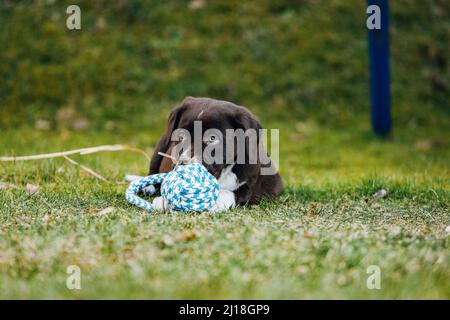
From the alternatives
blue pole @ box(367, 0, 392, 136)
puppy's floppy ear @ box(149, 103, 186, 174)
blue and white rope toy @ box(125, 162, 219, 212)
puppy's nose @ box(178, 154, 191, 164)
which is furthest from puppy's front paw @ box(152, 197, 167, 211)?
blue pole @ box(367, 0, 392, 136)

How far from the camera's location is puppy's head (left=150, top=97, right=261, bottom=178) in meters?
5.09

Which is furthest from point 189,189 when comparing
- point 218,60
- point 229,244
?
point 218,60

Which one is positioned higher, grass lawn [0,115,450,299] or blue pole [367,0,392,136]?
blue pole [367,0,392,136]

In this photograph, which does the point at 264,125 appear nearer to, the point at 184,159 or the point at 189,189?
the point at 184,159

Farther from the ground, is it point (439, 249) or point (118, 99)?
point (118, 99)

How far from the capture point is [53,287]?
346 cm

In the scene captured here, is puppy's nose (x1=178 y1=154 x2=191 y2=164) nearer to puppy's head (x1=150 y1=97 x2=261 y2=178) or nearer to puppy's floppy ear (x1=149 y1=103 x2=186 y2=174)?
puppy's head (x1=150 y1=97 x2=261 y2=178)

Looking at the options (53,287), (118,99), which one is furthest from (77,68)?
(53,287)

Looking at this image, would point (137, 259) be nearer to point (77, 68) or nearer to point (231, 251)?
point (231, 251)

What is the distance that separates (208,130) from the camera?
201 inches

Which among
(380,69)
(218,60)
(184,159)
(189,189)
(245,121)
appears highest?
(218,60)

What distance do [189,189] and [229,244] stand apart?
93cm

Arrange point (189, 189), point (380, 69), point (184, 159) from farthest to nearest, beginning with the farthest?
point (380, 69)
point (184, 159)
point (189, 189)
